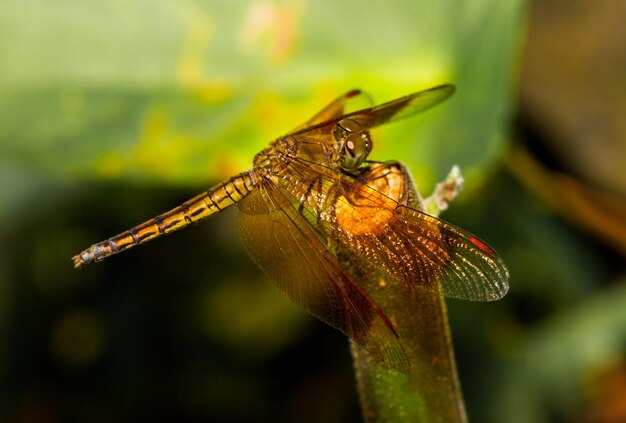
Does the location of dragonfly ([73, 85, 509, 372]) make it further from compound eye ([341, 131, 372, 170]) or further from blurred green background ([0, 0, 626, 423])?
blurred green background ([0, 0, 626, 423])

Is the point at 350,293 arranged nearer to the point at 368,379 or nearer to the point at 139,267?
the point at 368,379

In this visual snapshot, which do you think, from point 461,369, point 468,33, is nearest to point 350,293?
point 468,33

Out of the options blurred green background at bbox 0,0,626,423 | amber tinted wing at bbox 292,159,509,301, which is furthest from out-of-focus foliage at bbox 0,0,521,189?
amber tinted wing at bbox 292,159,509,301

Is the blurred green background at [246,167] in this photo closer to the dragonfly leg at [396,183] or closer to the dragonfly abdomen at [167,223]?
the dragonfly abdomen at [167,223]

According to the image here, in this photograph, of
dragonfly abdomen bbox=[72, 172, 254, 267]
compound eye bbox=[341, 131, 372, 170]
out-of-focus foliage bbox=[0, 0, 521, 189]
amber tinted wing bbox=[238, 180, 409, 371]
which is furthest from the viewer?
out-of-focus foliage bbox=[0, 0, 521, 189]

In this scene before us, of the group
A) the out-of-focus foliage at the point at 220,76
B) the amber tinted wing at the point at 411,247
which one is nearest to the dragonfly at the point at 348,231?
the amber tinted wing at the point at 411,247

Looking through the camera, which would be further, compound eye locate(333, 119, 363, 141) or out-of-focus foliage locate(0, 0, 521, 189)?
out-of-focus foliage locate(0, 0, 521, 189)

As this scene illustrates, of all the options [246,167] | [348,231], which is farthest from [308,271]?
[246,167]
